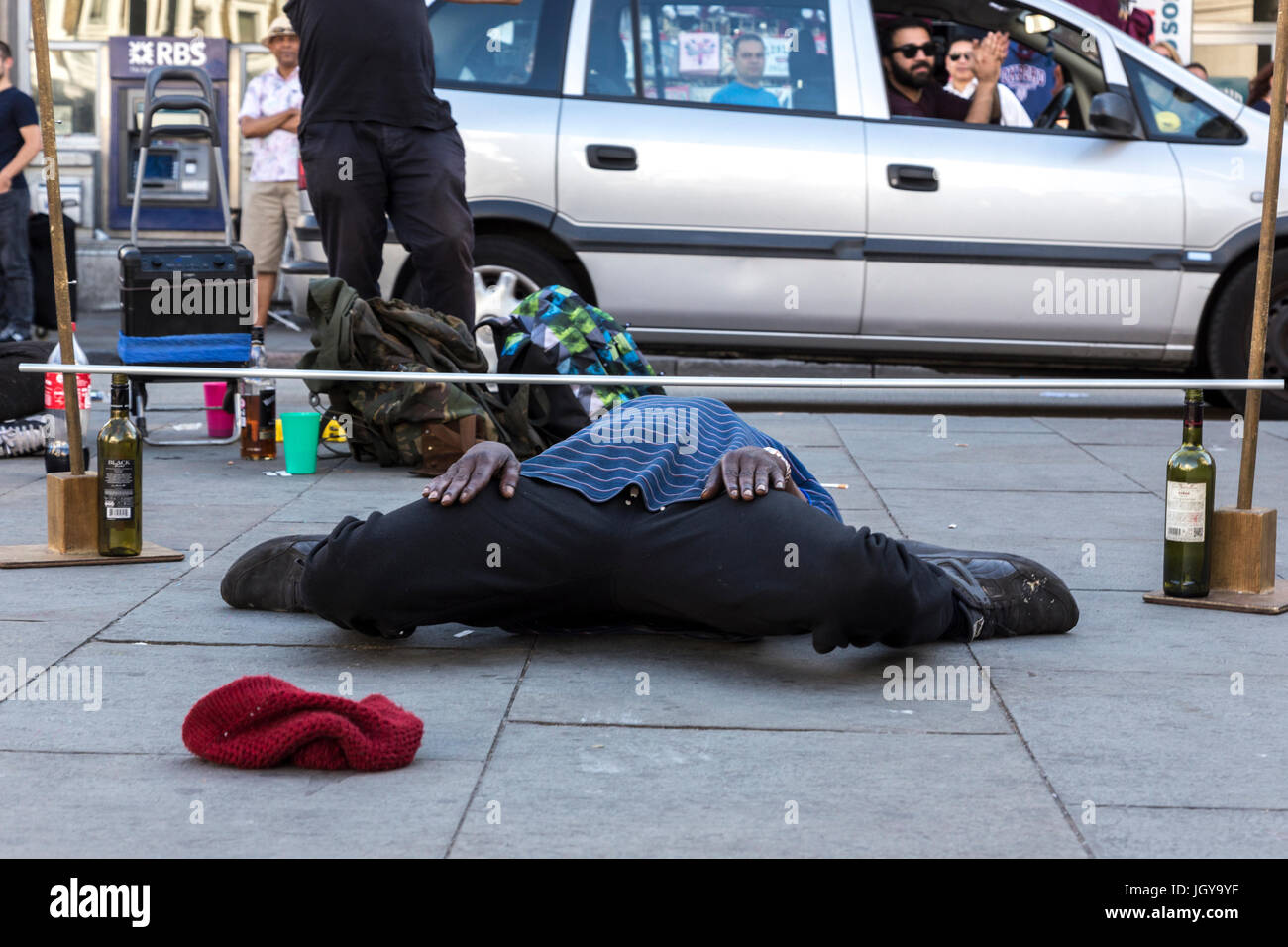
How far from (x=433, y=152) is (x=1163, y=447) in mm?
3151

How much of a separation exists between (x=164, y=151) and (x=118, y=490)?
29.8 feet

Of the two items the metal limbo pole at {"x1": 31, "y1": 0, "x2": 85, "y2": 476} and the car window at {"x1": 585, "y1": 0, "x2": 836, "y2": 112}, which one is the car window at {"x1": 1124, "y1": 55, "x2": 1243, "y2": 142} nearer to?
the car window at {"x1": 585, "y1": 0, "x2": 836, "y2": 112}

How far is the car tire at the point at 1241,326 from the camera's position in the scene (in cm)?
755

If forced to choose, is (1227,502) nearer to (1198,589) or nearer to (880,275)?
(1198,589)

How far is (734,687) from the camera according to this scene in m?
3.32

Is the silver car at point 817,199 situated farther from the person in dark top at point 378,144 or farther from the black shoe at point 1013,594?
the black shoe at point 1013,594

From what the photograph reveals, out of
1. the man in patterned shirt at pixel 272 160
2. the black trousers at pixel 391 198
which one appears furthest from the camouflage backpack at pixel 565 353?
the man in patterned shirt at pixel 272 160

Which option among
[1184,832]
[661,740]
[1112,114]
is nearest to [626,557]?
[661,740]

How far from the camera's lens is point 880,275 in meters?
7.50

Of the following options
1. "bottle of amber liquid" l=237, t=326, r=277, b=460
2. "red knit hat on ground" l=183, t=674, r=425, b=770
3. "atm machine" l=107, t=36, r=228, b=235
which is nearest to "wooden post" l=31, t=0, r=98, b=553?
"bottle of amber liquid" l=237, t=326, r=277, b=460

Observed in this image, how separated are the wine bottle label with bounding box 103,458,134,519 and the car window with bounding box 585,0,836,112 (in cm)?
378

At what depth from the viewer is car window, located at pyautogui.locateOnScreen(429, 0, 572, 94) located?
7.56 metres

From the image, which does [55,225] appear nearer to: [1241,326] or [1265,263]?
[1265,263]

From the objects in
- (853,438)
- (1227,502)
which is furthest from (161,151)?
(1227,502)
